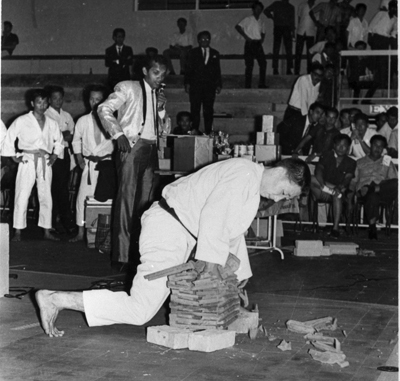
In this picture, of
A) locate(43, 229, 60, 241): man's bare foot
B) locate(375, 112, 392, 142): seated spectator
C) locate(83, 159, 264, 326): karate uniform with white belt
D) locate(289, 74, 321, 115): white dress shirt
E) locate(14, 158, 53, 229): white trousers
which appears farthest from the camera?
locate(289, 74, 321, 115): white dress shirt

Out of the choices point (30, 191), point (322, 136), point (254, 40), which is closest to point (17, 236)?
point (30, 191)

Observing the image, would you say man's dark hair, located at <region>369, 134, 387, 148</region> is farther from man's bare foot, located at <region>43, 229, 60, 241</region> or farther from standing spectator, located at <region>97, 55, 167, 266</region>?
standing spectator, located at <region>97, 55, 167, 266</region>

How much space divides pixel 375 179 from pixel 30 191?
5.14 m

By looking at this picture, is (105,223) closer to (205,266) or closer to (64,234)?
(64,234)

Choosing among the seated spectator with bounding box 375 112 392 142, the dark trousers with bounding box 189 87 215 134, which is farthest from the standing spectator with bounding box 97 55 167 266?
the dark trousers with bounding box 189 87 215 134

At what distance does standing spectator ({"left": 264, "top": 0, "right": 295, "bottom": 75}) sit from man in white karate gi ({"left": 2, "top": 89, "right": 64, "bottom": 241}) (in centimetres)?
810

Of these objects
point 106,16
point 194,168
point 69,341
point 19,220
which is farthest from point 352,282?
point 106,16

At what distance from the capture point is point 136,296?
586 centimetres

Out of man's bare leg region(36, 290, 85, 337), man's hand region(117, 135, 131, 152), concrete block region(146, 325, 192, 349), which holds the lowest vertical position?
concrete block region(146, 325, 192, 349)

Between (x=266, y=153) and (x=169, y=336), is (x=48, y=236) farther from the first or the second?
(x=169, y=336)

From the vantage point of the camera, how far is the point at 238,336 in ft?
20.0

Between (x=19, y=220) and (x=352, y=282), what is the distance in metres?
4.82

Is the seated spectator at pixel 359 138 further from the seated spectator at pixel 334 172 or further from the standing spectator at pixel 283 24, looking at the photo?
the standing spectator at pixel 283 24

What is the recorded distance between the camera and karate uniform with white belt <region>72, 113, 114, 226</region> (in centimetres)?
1181
